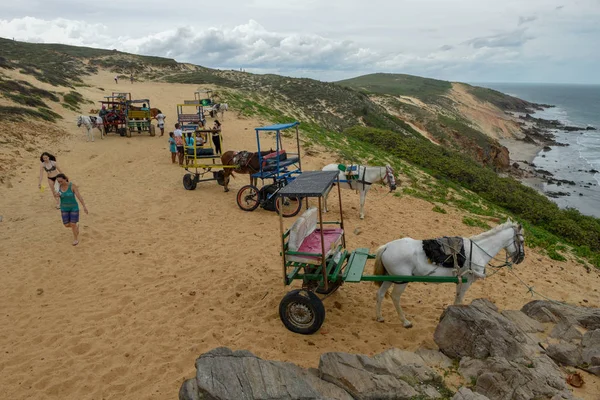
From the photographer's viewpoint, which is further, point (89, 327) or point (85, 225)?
point (85, 225)

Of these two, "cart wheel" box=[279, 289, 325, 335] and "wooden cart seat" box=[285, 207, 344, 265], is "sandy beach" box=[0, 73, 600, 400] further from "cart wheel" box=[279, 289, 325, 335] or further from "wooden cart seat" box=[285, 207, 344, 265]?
"wooden cart seat" box=[285, 207, 344, 265]

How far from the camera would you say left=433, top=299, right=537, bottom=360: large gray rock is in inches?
243

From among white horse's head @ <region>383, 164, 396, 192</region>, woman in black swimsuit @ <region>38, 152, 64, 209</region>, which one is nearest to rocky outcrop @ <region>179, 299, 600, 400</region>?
white horse's head @ <region>383, 164, 396, 192</region>

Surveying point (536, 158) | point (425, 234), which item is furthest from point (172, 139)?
point (536, 158)

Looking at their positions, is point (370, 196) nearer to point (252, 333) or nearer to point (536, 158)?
point (252, 333)

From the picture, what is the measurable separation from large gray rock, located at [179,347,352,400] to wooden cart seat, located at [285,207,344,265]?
90.6 inches

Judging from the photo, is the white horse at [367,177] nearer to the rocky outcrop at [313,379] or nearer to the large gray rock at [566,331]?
the large gray rock at [566,331]

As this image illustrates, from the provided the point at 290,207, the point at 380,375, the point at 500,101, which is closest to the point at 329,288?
the point at 380,375

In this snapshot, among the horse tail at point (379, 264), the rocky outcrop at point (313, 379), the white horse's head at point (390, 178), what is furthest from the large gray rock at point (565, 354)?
the white horse's head at point (390, 178)

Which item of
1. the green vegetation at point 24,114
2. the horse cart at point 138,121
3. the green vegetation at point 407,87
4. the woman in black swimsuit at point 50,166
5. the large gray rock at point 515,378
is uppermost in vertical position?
the green vegetation at point 407,87

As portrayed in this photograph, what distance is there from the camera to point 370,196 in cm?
1742

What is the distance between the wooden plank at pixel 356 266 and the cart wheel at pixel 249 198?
652cm

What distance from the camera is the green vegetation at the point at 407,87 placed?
324ft

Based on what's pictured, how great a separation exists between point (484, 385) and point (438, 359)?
915mm
